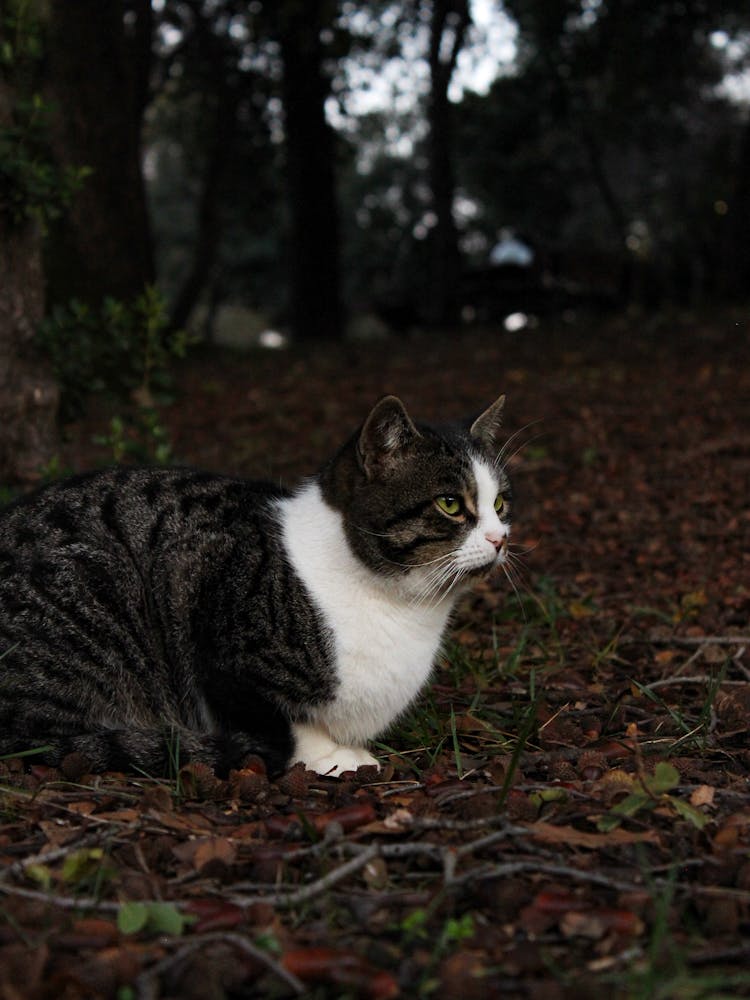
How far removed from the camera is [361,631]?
353 centimetres

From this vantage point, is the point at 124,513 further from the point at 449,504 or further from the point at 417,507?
the point at 449,504

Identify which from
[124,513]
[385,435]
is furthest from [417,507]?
[124,513]

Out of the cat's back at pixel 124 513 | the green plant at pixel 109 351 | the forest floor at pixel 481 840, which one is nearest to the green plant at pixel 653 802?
the forest floor at pixel 481 840

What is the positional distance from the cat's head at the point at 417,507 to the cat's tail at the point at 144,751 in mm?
783

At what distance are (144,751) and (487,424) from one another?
179 cm

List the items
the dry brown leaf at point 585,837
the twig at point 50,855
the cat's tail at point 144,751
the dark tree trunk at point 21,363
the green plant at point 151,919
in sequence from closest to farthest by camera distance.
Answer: the green plant at point 151,919
the twig at point 50,855
the dry brown leaf at point 585,837
the cat's tail at point 144,751
the dark tree trunk at point 21,363

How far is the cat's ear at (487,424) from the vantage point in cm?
399

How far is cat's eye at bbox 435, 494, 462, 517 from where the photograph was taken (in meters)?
3.59

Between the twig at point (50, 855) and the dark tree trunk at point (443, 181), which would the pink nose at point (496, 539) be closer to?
the twig at point (50, 855)

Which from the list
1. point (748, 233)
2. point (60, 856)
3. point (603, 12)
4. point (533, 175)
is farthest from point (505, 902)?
point (533, 175)

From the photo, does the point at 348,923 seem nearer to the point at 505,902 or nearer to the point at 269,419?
the point at 505,902

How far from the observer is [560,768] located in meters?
3.31

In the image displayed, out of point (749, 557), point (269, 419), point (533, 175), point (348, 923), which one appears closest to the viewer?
point (348, 923)

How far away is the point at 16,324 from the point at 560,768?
339 cm
